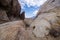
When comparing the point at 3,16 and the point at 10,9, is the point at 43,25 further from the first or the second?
the point at 10,9

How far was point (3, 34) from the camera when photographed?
1756 mm

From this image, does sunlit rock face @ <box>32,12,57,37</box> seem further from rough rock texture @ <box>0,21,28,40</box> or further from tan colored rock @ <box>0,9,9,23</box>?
tan colored rock @ <box>0,9,9,23</box>

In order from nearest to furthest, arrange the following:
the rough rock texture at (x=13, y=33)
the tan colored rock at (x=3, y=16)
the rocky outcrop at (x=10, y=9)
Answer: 1. the rough rock texture at (x=13, y=33)
2. the tan colored rock at (x=3, y=16)
3. the rocky outcrop at (x=10, y=9)

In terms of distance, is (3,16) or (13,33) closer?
(13,33)

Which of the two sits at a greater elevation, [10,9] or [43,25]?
[43,25]

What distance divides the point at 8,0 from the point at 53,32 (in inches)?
59.0

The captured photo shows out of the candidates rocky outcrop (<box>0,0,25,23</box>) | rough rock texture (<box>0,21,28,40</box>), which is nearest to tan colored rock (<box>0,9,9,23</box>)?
rocky outcrop (<box>0,0,25,23</box>)

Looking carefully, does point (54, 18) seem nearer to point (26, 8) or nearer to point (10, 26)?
point (10, 26)

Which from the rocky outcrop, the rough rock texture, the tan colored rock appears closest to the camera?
the rough rock texture

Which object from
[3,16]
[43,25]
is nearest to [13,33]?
[43,25]

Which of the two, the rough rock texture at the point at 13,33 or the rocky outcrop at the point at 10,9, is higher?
the rough rock texture at the point at 13,33

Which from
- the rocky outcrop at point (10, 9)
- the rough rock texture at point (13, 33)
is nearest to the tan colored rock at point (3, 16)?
the rocky outcrop at point (10, 9)

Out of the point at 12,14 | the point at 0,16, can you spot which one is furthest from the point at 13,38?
the point at 12,14

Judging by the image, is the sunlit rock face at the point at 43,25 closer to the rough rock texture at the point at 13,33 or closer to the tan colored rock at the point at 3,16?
the rough rock texture at the point at 13,33
